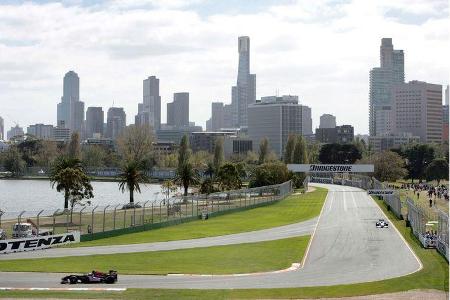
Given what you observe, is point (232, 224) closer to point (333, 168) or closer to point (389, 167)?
point (333, 168)

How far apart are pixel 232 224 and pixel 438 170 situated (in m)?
117

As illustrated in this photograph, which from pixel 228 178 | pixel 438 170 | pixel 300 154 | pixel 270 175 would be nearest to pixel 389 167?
pixel 438 170

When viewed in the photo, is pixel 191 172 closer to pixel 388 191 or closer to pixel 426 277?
pixel 388 191

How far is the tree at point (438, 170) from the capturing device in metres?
188

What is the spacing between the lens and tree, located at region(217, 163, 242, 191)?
14138 cm

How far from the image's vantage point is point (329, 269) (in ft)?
169

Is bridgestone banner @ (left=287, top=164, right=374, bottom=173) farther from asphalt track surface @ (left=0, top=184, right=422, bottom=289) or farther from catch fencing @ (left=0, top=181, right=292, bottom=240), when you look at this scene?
asphalt track surface @ (left=0, top=184, right=422, bottom=289)

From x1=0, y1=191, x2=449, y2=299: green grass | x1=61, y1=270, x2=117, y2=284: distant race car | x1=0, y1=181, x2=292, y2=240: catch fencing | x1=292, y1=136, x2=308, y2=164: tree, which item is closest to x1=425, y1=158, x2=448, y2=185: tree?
x1=292, y1=136, x2=308, y2=164: tree

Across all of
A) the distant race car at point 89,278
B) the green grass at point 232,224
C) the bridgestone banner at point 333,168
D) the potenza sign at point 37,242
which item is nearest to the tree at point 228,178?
the green grass at point 232,224

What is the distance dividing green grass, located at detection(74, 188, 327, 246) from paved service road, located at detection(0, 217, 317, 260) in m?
2.17

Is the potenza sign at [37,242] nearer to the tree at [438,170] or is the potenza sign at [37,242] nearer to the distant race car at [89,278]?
the distant race car at [89,278]

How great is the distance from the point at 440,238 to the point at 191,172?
249 ft

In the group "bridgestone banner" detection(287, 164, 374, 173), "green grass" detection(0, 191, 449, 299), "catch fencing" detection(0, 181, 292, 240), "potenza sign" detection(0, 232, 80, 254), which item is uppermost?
"bridgestone banner" detection(287, 164, 374, 173)

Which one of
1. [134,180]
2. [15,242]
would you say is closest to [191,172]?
[134,180]
